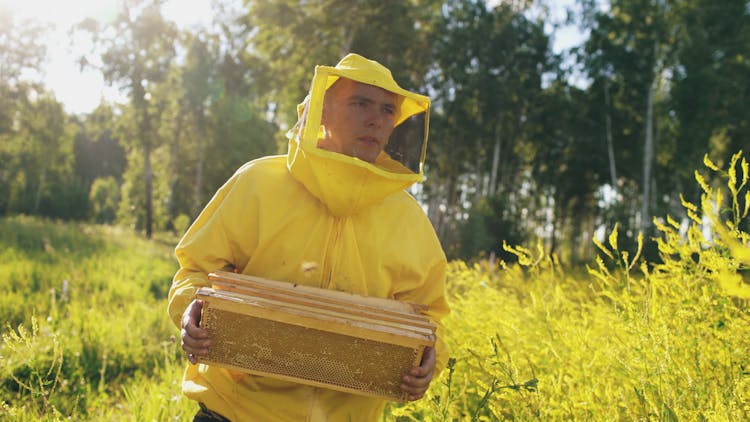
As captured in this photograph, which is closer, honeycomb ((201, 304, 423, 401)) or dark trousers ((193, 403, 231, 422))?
honeycomb ((201, 304, 423, 401))

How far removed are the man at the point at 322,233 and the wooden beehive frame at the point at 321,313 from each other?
200mm

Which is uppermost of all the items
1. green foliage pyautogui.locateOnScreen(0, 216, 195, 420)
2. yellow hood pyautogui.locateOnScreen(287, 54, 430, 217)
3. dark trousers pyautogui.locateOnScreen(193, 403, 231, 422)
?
yellow hood pyautogui.locateOnScreen(287, 54, 430, 217)

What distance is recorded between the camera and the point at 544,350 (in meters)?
2.48

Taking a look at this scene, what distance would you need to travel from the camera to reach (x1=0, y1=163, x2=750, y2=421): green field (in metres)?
2.07

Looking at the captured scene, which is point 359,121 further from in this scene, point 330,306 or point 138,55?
point 138,55

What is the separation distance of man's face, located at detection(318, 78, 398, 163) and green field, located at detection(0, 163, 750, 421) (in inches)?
33.3

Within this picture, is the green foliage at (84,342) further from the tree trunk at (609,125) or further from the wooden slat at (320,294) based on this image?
the tree trunk at (609,125)

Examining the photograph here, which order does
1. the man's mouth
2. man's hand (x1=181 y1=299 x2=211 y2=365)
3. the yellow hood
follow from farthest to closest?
the man's mouth < the yellow hood < man's hand (x1=181 y1=299 x2=211 y2=365)

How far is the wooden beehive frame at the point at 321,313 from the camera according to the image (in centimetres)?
171

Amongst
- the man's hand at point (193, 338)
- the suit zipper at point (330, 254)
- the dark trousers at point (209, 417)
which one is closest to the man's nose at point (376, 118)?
the suit zipper at point (330, 254)

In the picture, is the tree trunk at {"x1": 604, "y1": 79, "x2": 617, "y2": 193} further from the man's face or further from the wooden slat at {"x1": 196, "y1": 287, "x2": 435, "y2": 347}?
the wooden slat at {"x1": 196, "y1": 287, "x2": 435, "y2": 347}

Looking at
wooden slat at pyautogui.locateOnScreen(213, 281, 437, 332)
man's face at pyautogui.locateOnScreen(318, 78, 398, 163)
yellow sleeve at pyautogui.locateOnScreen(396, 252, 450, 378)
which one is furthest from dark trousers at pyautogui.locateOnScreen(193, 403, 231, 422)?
man's face at pyautogui.locateOnScreen(318, 78, 398, 163)

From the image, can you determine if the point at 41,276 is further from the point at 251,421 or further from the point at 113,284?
the point at 251,421

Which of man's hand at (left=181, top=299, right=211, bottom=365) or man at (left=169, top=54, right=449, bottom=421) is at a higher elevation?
man at (left=169, top=54, right=449, bottom=421)
